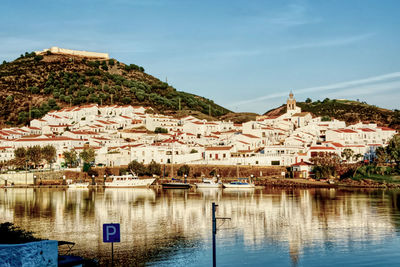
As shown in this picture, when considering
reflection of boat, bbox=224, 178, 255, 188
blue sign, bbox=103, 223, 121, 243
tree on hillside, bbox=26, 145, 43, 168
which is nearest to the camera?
blue sign, bbox=103, 223, 121, 243

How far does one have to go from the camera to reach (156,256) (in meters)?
Result: 20.8

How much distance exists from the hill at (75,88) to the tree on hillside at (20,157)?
36142mm

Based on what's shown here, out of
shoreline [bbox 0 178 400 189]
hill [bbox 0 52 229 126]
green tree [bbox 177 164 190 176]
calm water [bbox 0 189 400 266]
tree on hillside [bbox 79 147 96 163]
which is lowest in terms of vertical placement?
calm water [bbox 0 189 400 266]

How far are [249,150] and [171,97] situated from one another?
62989 millimetres

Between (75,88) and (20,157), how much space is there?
53710 millimetres

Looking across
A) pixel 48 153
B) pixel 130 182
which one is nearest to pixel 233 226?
pixel 130 182

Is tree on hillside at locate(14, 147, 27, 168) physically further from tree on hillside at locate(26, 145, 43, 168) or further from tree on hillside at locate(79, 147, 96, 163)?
tree on hillside at locate(79, 147, 96, 163)

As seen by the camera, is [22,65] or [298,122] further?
[22,65]

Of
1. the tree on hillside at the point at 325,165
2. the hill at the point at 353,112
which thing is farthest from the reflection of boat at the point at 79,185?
the hill at the point at 353,112

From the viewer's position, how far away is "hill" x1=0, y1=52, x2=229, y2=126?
11144cm

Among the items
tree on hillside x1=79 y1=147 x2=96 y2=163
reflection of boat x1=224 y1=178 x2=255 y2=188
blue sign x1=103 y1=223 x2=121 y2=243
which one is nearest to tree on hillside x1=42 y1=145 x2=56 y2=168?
tree on hillside x1=79 y1=147 x2=96 y2=163

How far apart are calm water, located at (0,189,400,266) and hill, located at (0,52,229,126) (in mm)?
66034

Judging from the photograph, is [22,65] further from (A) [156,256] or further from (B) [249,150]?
(A) [156,256]

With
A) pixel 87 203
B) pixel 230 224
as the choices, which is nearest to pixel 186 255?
pixel 230 224
